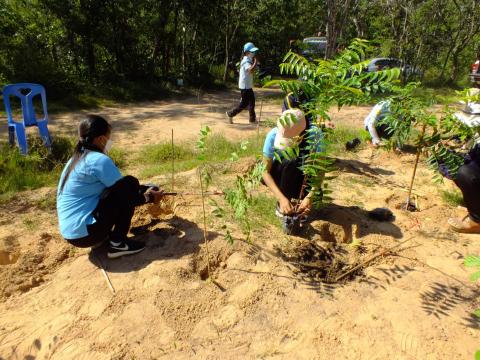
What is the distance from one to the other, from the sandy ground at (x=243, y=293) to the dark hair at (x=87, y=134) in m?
0.80

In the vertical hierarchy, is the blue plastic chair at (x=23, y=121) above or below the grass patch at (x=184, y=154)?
above

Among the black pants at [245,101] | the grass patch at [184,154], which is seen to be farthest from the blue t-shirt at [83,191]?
the black pants at [245,101]

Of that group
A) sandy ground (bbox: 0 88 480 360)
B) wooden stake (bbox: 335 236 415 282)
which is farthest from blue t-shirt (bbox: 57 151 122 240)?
wooden stake (bbox: 335 236 415 282)

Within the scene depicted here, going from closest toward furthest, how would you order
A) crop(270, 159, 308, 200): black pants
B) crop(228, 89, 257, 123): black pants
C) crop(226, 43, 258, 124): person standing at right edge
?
crop(270, 159, 308, 200): black pants, crop(226, 43, 258, 124): person standing at right edge, crop(228, 89, 257, 123): black pants

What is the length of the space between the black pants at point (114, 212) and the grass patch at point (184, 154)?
1856 mm

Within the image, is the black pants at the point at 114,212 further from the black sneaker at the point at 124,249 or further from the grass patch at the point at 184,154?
the grass patch at the point at 184,154

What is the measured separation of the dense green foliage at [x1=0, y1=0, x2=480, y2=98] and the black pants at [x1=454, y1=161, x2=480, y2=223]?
3589 millimetres

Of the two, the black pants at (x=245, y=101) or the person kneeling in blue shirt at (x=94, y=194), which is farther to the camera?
the black pants at (x=245, y=101)

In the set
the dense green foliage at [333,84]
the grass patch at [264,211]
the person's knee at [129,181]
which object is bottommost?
the grass patch at [264,211]

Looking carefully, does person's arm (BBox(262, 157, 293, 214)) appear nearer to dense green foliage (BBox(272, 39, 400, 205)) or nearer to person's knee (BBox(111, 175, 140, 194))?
dense green foliage (BBox(272, 39, 400, 205))

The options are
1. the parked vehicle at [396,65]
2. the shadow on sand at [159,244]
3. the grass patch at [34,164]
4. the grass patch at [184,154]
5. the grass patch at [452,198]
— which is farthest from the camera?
the parked vehicle at [396,65]

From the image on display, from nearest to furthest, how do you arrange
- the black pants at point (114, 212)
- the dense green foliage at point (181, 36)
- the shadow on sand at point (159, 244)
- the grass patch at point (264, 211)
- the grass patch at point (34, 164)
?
the black pants at point (114, 212) < the shadow on sand at point (159, 244) < the grass patch at point (264, 211) < the grass patch at point (34, 164) < the dense green foliage at point (181, 36)

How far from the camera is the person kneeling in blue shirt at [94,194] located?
2.53 m

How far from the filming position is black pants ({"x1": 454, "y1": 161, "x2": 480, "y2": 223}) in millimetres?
3229
